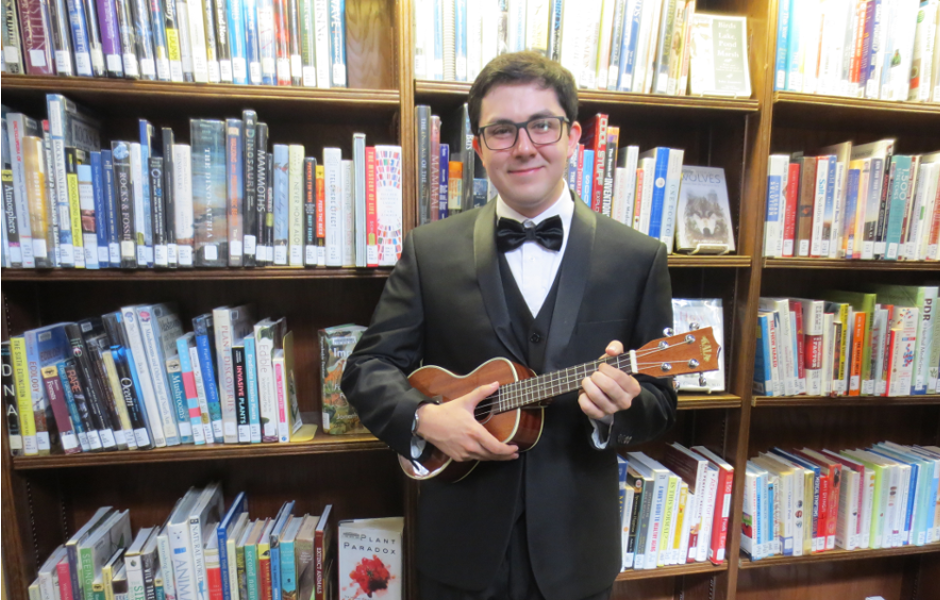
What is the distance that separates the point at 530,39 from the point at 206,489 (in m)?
1.50

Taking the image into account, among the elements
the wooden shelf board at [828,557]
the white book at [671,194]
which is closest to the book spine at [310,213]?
the white book at [671,194]

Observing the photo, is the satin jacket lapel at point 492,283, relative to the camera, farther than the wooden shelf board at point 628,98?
No

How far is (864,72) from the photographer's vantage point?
1.33 meters

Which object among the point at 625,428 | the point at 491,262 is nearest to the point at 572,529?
the point at 625,428

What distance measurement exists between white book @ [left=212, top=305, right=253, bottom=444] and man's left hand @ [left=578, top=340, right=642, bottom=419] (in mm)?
858

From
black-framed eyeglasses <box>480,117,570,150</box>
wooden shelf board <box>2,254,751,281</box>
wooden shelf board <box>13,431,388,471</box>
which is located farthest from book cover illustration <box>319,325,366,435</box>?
black-framed eyeglasses <box>480,117,570,150</box>

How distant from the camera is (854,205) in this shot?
1360 millimetres

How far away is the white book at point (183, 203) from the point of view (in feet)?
3.68

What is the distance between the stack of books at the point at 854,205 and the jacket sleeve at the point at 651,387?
547 millimetres

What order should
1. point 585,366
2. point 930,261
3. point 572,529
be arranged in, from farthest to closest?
point 930,261 < point 572,529 < point 585,366

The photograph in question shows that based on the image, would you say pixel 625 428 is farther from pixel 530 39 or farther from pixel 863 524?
pixel 863 524

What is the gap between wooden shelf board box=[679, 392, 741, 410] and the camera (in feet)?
4.33

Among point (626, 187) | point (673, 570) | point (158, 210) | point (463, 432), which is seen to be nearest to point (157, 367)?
point (158, 210)

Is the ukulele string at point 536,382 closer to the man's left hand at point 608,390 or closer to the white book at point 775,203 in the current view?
the man's left hand at point 608,390
